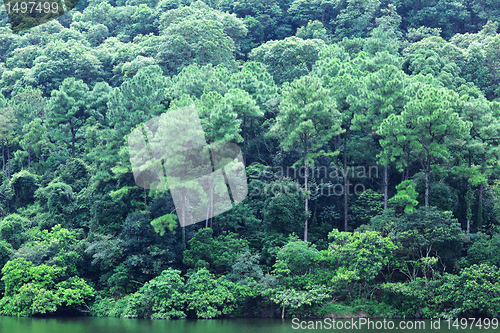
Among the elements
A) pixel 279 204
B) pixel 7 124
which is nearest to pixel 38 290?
pixel 279 204

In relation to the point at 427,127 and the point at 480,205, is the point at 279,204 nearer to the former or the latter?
the point at 427,127

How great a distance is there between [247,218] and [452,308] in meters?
10.4

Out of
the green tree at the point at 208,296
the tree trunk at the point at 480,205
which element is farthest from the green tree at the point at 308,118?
the tree trunk at the point at 480,205

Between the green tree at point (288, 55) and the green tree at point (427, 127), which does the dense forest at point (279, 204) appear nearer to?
the green tree at point (427, 127)

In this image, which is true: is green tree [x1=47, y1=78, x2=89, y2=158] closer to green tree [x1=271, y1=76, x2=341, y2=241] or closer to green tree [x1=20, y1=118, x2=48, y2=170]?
green tree [x1=20, y1=118, x2=48, y2=170]

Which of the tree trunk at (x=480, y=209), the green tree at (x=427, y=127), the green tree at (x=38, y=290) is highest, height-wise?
the green tree at (x=427, y=127)

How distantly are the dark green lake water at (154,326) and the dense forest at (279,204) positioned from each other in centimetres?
128

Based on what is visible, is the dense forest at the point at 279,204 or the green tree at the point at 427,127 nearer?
the dense forest at the point at 279,204

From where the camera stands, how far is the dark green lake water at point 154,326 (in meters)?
20.1

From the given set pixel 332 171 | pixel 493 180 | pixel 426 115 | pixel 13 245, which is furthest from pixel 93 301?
pixel 493 180

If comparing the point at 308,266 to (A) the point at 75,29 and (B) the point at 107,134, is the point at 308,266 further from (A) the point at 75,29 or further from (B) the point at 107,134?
(A) the point at 75,29

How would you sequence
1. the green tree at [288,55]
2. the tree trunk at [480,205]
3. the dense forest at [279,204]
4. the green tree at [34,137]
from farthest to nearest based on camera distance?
the green tree at [288,55], the green tree at [34,137], the tree trunk at [480,205], the dense forest at [279,204]

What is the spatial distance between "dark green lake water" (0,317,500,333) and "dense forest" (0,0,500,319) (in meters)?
1.28

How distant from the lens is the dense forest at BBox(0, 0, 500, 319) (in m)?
24.5
